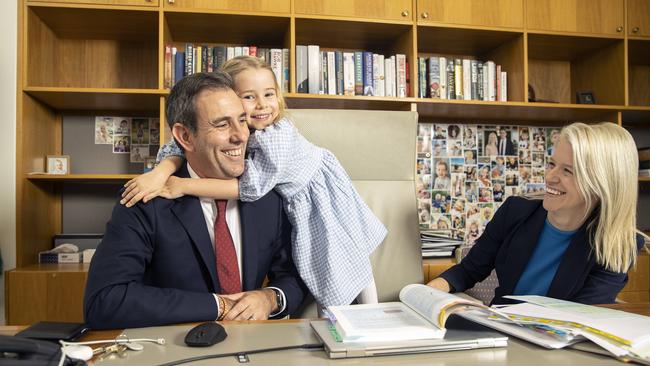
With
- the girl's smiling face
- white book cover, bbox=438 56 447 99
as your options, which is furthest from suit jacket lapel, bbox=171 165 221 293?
white book cover, bbox=438 56 447 99

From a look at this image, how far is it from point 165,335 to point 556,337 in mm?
662

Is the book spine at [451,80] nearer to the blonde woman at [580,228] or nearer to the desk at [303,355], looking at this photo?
the blonde woman at [580,228]

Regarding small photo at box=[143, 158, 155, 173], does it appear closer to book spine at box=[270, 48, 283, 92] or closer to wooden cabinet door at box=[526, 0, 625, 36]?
book spine at box=[270, 48, 283, 92]

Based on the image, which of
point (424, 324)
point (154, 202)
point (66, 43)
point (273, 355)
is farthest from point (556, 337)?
point (66, 43)

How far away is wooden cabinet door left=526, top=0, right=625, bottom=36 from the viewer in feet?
8.78

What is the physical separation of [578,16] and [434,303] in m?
2.42

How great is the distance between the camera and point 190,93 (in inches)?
55.1

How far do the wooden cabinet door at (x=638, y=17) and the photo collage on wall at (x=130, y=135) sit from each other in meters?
2.61

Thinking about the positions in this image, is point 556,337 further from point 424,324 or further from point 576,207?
point 576,207

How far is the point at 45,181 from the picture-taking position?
2.59 metres

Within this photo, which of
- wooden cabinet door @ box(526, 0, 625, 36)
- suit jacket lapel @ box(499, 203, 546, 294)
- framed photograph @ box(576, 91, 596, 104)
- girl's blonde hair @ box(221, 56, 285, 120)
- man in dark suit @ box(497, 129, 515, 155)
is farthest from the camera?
man in dark suit @ box(497, 129, 515, 155)

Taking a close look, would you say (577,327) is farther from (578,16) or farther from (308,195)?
(578,16)

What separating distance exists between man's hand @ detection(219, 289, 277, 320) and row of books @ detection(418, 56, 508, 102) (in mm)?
1707

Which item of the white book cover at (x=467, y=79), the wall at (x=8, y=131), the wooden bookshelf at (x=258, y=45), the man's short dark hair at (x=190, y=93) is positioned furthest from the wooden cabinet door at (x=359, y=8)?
the wall at (x=8, y=131)
